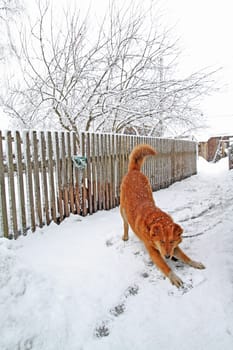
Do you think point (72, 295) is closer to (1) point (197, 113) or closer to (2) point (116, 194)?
(2) point (116, 194)

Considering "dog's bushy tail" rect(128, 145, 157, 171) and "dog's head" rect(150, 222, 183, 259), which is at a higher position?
"dog's bushy tail" rect(128, 145, 157, 171)

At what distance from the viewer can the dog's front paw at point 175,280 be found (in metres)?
2.29

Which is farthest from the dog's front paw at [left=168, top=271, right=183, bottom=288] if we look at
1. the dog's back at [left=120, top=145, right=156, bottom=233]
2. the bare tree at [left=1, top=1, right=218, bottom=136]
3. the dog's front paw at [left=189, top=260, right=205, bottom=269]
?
the bare tree at [left=1, top=1, right=218, bottom=136]

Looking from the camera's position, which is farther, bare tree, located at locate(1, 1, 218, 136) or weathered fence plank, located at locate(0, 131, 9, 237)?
bare tree, located at locate(1, 1, 218, 136)

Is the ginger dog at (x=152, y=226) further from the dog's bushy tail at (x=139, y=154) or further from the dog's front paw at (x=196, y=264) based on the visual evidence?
the dog's bushy tail at (x=139, y=154)

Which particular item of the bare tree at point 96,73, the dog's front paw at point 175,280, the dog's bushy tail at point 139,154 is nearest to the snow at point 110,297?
the dog's front paw at point 175,280

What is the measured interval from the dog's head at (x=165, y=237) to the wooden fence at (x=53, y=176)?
7.17ft

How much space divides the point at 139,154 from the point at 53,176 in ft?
5.19

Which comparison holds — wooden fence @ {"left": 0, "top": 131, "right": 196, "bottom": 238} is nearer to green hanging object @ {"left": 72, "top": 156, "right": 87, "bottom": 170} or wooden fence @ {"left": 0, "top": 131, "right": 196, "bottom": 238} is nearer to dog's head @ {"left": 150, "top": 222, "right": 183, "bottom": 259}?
green hanging object @ {"left": 72, "top": 156, "right": 87, "bottom": 170}

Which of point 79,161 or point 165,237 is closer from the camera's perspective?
point 165,237

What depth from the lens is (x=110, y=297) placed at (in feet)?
7.38

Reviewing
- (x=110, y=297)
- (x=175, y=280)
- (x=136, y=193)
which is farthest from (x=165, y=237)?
(x=136, y=193)

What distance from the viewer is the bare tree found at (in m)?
6.66

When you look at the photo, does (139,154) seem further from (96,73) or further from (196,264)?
(96,73)
